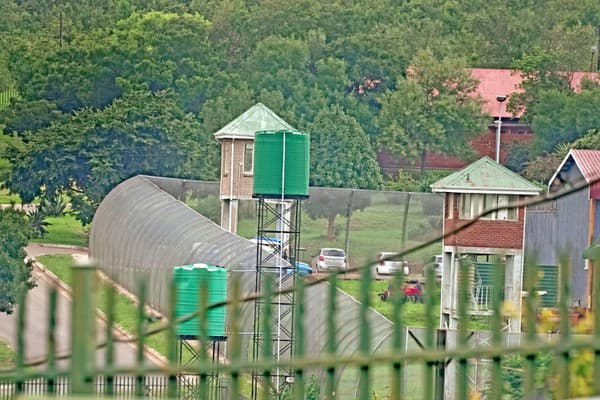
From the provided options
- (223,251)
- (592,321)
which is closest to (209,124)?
(223,251)

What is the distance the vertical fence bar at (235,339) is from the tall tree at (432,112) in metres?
29.0

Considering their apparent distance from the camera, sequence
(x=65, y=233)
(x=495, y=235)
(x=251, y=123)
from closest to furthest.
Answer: (x=495, y=235) < (x=251, y=123) < (x=65, y=233)

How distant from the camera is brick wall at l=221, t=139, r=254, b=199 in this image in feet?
60.1

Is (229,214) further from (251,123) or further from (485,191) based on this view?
(485,191)

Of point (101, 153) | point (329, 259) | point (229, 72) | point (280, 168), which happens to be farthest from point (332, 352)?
point (229, 72)

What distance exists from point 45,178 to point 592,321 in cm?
2475

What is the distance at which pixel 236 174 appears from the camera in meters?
18.6

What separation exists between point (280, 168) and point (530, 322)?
1189 cm

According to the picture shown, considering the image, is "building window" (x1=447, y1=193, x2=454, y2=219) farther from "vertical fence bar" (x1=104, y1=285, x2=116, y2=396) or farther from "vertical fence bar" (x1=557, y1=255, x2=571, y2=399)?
"vertical fence bar" (x1=104, y1=285, x2=116, y2=396)

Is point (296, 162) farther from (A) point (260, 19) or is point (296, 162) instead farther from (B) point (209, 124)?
(A) point (260, 19)

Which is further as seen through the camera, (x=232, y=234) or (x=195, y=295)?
(x=232, y=234)

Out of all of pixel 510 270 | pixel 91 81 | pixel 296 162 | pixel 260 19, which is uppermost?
pixel 260 19

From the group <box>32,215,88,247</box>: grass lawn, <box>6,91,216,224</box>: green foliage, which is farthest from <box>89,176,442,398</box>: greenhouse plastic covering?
<box>32,215,88,247</box>: grass lawn

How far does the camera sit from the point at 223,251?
1483 cm
